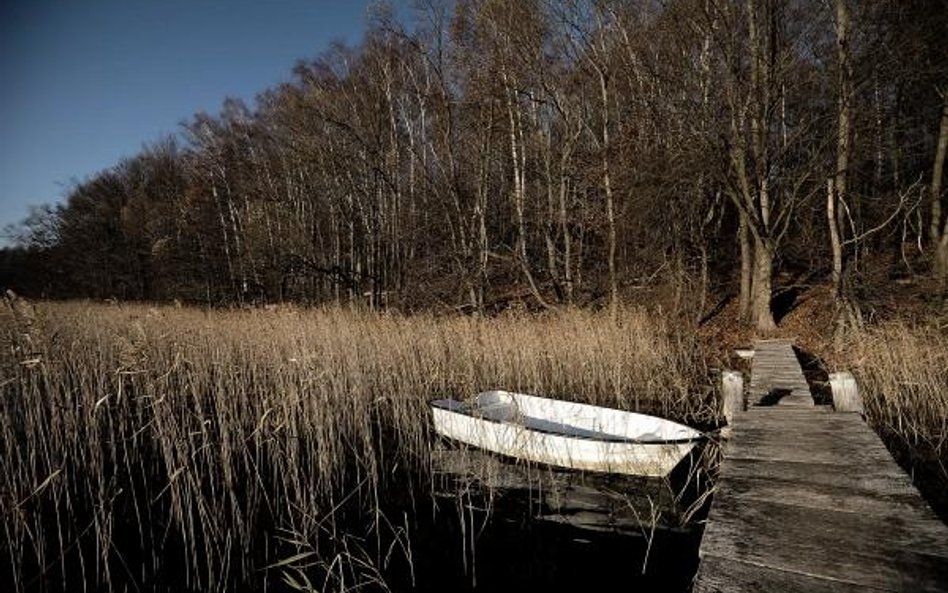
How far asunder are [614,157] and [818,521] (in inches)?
366

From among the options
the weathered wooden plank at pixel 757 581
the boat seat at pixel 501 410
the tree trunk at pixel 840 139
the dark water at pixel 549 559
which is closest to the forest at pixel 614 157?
the tree trunk at pixel 840 139

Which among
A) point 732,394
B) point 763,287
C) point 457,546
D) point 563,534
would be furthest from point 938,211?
point 457,546

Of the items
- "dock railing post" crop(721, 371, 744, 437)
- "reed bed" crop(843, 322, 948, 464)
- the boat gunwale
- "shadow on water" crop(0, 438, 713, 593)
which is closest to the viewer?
"shadow on water" crop(0, 438, 713, 593)

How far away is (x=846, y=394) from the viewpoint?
14.0ft

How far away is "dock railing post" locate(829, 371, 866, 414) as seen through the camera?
4.23 m

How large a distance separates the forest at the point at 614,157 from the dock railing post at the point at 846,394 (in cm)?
473

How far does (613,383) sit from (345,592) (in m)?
4.57

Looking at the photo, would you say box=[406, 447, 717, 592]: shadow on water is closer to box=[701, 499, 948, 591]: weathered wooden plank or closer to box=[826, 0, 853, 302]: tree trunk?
box=[701, 499, 948, 591]: weathered wooden plank

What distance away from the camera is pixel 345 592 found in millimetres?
2713

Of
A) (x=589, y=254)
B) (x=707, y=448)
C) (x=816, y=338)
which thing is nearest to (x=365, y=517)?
(x=707, y=448)

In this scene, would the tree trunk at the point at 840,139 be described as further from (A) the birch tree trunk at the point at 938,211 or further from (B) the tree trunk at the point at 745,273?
(A) the birch tree trunk at the point at 938,211

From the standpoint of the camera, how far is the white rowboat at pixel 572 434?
14.1 feet

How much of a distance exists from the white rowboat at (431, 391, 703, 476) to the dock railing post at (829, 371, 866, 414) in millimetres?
1224

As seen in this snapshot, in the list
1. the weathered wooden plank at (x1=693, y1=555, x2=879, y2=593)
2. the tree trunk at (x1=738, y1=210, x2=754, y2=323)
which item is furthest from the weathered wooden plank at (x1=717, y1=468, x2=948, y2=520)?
the tree trunk at (x1=738, y1=210, x2=754, y2=323)
